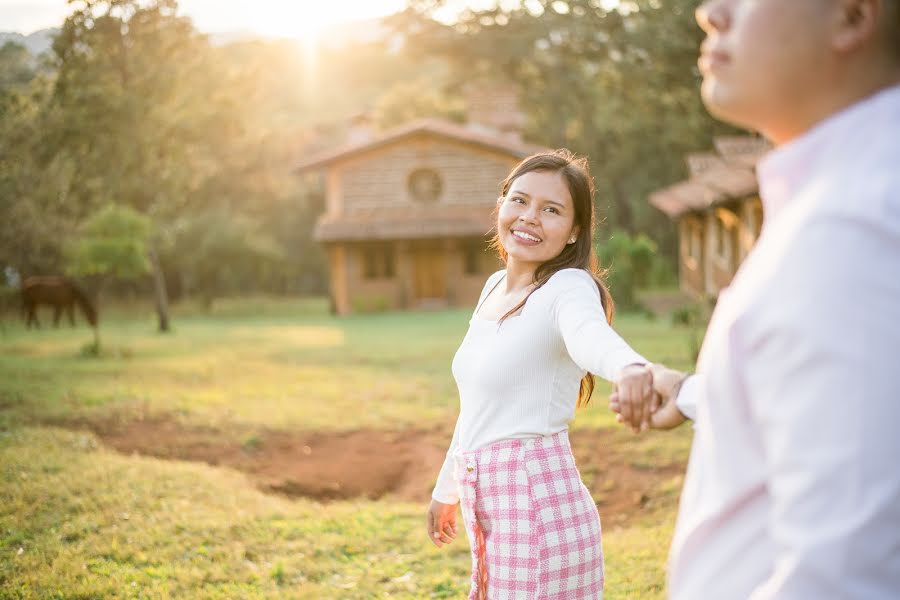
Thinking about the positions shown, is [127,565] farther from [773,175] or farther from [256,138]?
[256,138]

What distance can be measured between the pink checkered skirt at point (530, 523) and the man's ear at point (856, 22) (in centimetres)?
153

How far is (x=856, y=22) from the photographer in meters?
1.13

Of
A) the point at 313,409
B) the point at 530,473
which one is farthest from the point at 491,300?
the point at 313,409

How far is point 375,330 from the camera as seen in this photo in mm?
20188

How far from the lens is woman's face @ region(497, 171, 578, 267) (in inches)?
99.6

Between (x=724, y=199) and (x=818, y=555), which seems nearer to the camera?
(x=818, y=555)

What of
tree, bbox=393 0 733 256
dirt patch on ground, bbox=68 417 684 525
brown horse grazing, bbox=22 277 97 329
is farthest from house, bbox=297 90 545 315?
dirt patch on ground, bbox=68 417 684 525

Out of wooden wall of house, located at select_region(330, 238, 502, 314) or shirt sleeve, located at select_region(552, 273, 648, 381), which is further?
wooden wall of house, located at select_region(330, 238, 502, 314)

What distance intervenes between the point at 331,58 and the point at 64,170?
186 ft

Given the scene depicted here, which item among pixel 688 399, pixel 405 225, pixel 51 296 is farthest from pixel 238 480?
pixel 405 225

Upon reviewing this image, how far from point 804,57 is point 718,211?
19643mm

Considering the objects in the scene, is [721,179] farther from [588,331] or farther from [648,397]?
[648,397]

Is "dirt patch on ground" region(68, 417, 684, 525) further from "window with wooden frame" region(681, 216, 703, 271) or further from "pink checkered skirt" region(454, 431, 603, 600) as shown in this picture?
"window with wooden frame" region(681, 216, 703, 271)

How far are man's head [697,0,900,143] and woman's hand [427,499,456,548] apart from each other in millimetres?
1855
